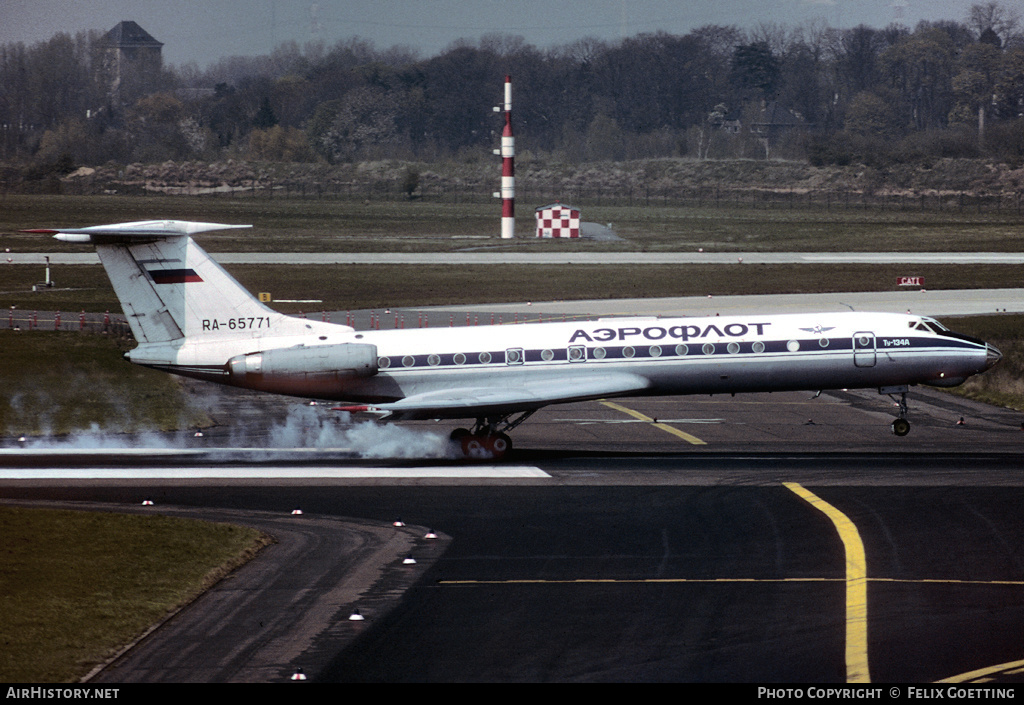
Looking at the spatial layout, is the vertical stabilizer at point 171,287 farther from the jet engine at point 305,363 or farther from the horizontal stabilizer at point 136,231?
the jet engine at point 305,363

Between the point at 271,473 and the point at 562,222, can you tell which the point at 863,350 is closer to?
the point at 271,473

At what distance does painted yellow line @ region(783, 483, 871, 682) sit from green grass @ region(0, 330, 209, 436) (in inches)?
751

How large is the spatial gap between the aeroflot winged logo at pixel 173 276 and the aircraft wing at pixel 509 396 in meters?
5.58

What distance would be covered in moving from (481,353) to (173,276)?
780 centimetres

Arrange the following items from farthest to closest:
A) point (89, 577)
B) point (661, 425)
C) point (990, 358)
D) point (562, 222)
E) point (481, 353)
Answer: point (562, 222)
point (661, 425)
point (990, 358)
point (481, 353)
point (89, 577)

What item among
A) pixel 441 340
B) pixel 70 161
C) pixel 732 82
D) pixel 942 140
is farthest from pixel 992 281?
pixel 732 82

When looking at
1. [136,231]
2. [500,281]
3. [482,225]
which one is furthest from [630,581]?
[482,225]

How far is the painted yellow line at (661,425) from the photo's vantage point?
1267 inches

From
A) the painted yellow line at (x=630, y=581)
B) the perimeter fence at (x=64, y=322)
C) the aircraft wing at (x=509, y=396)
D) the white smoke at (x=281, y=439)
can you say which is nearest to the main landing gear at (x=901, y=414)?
the aircraft wing at (x=509, y=396)

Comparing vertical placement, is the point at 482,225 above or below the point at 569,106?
below

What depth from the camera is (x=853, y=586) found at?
61.3ft

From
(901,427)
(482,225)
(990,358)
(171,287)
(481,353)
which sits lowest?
(901,427)

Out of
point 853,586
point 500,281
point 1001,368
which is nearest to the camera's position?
point 853,586

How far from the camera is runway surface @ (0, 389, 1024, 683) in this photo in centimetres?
1549
